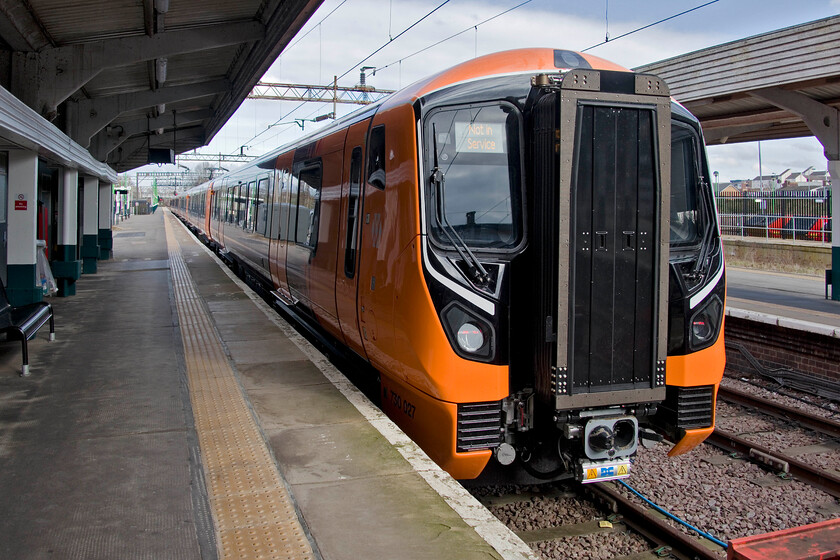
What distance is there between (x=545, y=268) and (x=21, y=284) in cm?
811

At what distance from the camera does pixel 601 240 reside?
13.9 feet

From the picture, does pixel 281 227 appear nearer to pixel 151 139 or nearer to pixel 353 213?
pixel 353 213

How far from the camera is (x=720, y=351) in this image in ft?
15.6

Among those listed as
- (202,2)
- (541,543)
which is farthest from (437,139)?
(202,2)

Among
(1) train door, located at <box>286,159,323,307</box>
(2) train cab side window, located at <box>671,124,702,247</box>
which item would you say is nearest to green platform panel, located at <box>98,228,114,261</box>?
(1) train door, located at <box>286,159,323,307</box>

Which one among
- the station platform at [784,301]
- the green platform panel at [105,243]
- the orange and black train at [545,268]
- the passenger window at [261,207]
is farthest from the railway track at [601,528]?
the green platform panel at [105,243]

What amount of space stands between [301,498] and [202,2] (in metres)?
7.51

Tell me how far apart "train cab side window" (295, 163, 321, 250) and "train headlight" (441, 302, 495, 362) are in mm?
3245

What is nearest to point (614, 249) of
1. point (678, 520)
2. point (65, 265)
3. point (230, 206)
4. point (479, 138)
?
point (479, 138)

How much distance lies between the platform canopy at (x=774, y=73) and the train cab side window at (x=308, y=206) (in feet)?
27.7

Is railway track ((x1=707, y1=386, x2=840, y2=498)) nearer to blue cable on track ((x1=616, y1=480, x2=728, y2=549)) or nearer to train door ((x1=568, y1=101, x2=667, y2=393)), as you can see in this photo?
blue cable on track ((x1=616, y1=480, x2=728, y2=549))

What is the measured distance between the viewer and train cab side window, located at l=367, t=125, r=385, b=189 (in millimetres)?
5152

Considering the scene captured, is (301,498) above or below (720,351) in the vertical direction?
below

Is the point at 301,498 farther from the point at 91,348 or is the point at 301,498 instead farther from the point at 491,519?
the point at 91,348
